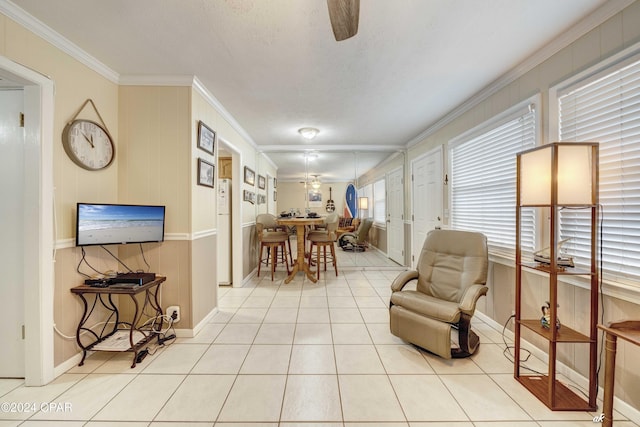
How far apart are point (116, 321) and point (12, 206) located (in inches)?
48.4

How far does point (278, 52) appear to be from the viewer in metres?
2.03

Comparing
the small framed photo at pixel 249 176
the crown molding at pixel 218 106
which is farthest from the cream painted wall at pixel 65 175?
the small framed photo at pixel 249 176

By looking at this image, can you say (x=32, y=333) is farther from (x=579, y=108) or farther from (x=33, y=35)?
(x=579, y=108)

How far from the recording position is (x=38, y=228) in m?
1.75

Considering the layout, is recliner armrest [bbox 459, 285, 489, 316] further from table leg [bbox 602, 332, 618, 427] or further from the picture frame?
the picture frame

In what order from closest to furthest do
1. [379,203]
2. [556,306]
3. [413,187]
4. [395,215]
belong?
[556,306] → [413,187] → [395,215] → [379,203]

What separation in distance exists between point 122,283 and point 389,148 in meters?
4.65

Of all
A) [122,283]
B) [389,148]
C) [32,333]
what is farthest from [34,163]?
[389,148]

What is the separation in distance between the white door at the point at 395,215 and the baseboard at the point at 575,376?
2640 millimetres

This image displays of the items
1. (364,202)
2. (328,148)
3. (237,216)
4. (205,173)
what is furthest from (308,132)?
(364,202)

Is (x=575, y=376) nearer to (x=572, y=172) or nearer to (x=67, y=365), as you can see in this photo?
(x=572, y=172)

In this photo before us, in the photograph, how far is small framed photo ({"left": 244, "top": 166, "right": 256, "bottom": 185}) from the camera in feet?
13.9

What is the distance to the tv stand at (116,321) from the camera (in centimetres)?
198

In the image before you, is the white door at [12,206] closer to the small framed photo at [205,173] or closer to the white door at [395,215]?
the small framed photo at [205,173]
